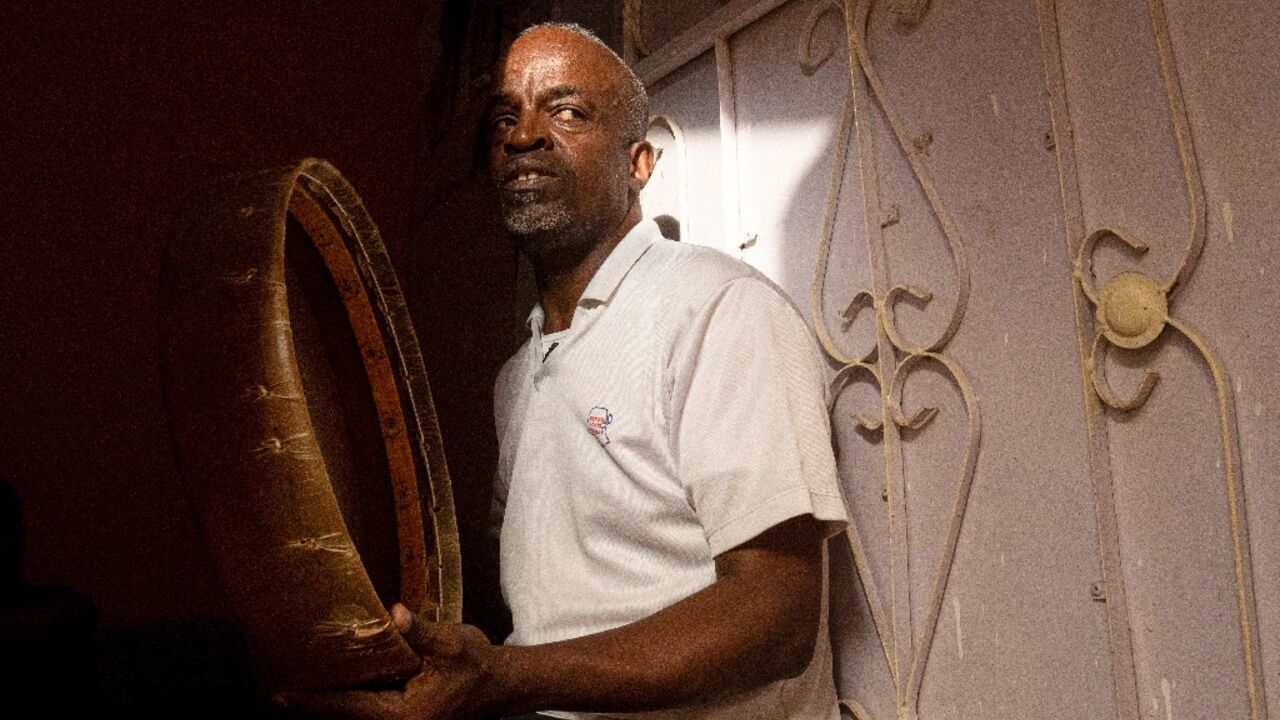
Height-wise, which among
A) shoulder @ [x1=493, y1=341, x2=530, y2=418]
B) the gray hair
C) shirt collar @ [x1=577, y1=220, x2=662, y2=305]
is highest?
the gray hair

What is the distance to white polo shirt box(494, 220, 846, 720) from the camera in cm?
99

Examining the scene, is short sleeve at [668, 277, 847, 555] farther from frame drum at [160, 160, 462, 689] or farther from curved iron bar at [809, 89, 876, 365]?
frame drum at [160, 160, 462, 689]

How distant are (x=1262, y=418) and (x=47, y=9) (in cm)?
275

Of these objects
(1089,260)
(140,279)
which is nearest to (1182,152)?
(1089,260)

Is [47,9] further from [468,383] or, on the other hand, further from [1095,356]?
[1095,356]

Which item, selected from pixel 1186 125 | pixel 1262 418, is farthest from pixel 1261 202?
pixel 1262 418

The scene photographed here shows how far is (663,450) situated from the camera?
111 cm

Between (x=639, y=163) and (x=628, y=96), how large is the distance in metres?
0.11

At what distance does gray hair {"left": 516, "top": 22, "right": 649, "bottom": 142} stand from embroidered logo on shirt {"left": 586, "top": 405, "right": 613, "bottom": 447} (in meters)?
0.50

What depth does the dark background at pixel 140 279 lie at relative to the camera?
208 cm

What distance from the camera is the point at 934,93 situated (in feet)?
3.94

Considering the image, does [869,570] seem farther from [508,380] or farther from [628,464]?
[508,380]

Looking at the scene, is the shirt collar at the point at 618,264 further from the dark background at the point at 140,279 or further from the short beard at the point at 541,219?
the dark background at the point at 140,279

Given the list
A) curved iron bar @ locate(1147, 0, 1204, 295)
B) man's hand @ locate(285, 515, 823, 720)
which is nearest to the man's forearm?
man's hand @ locate(285, 515, 823, 720)
